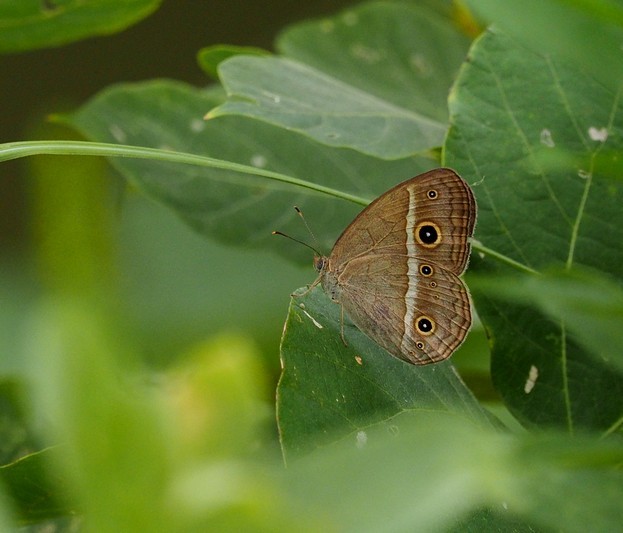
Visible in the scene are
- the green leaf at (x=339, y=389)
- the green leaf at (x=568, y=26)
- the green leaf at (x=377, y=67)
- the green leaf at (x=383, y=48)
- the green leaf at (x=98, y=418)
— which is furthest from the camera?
the green leaf at (x=383, y=48)

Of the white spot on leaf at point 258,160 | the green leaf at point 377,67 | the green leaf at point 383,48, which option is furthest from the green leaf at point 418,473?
the green leaf at point 383,48

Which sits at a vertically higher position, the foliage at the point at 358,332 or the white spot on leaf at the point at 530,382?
the foliage at the point at 358,332

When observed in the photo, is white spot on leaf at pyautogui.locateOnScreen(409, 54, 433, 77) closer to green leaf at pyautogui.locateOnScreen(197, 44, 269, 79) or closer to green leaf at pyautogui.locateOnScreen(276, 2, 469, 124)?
green leaf at pyautogui.locateOnScreen(276, 2, 469, 124)

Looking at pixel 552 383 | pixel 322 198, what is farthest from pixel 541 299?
pixel 322 198

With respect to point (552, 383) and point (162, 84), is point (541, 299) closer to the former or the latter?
point (552, 383)

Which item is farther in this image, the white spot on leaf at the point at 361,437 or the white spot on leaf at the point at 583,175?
the white spot on leaf at the point at 583,175

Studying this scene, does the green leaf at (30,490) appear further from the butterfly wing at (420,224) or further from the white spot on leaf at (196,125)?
the white spot on leaf at (196,125)
